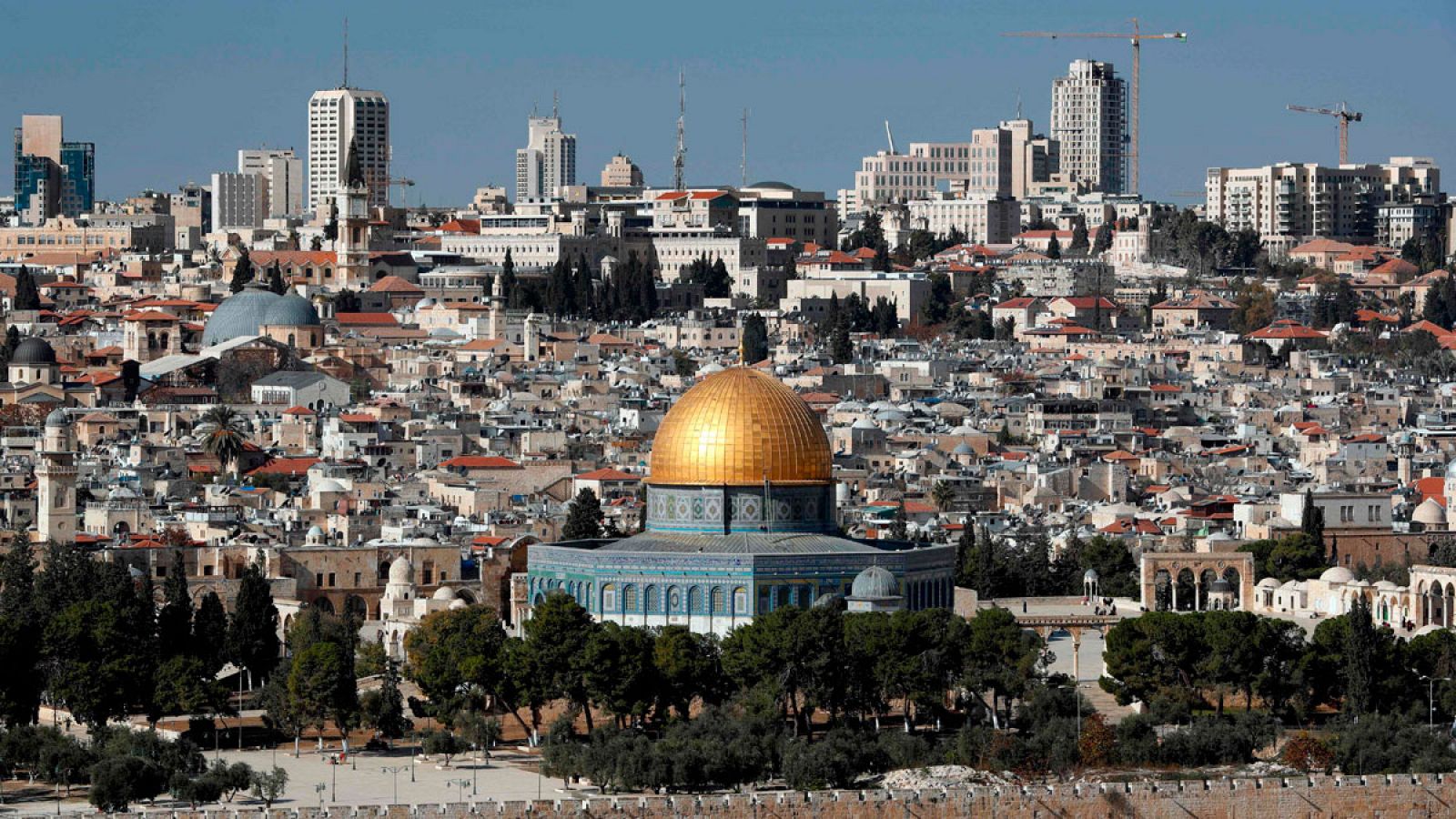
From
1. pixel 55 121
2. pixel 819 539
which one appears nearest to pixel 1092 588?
pixel 819 539

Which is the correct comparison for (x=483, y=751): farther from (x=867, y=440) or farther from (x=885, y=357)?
(x=885, y=357)

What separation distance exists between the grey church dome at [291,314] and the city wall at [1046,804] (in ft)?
192

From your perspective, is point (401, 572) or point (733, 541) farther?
point (401, 572)

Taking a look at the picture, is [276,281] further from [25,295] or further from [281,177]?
[281,177]

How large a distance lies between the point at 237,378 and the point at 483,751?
4719cm

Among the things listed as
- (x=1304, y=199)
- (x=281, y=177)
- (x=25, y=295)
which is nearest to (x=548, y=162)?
(x=281, y=177)

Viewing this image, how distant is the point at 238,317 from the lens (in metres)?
94.1

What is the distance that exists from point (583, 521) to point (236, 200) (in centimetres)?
10724

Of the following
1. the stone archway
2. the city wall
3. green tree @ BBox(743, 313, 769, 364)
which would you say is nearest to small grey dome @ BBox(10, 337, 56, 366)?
green tree @ BBox(743, 313, 769, 364)

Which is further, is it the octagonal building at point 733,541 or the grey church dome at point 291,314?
the grey church dome at point 291,314

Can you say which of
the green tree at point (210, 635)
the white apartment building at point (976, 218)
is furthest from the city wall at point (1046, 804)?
the white apartment building at point (976, 218)

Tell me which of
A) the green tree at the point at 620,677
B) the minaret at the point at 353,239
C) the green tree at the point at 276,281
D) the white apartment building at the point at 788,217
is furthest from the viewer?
the white apartment building at the point at 788,217

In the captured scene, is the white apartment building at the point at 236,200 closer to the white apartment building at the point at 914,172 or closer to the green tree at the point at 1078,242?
the white apartment building at the point at 914,172

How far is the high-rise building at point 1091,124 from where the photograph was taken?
181 metres
